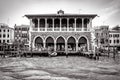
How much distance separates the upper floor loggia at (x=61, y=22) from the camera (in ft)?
86.6

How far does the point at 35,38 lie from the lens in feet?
86.0

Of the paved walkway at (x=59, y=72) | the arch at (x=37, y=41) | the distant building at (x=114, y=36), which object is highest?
the distant building at (x=114, y=36)

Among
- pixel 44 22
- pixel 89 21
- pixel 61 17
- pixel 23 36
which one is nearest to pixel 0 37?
pixel 23 36

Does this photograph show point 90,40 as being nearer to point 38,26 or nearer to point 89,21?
point 89,21

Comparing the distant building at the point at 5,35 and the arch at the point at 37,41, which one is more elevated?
the distant building at the point at 5,35

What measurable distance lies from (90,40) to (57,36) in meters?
5.42

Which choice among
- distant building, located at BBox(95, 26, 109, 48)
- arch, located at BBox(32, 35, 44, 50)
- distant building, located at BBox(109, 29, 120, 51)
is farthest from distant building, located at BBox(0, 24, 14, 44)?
distant building, located at BBox(109, 29, 120, 51)

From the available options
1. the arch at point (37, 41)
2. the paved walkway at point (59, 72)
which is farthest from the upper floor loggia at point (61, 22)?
the paved walkway at point (59, 72)

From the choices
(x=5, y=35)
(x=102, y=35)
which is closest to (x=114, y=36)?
(x=102, y=35)

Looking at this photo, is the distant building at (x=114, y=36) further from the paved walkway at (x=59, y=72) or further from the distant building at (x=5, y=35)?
the paved walkway at (x=59, y=72)

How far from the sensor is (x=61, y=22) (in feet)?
90.9

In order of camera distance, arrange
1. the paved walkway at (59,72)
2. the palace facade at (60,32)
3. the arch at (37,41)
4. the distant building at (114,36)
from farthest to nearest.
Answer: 1. the distant building at (114,36)
2. the arch at (37,41)
3. the palace facade at (60,32)
4. the paved walkway at (59,72)

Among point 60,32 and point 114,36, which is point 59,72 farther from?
point 114,36

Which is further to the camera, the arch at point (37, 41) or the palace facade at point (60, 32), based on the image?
the arch at point (37, 41)
